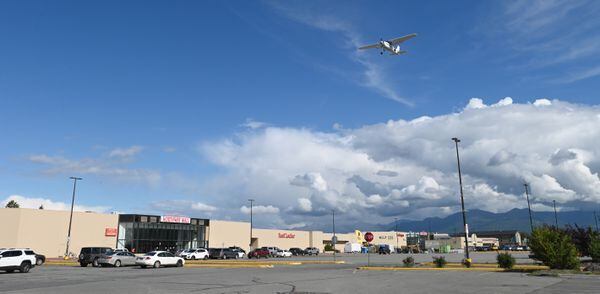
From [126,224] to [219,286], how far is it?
58.1 m

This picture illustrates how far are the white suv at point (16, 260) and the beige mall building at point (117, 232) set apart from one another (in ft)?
79.2

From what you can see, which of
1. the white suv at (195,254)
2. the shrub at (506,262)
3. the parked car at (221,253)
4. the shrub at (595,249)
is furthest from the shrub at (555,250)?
the parked car at (221,253)

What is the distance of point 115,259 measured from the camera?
142ft

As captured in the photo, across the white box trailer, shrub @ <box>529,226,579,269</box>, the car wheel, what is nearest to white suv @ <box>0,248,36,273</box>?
the car wheel

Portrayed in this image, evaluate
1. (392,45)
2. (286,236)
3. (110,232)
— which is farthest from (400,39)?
(286,236)

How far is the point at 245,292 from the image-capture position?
19156 millimetres

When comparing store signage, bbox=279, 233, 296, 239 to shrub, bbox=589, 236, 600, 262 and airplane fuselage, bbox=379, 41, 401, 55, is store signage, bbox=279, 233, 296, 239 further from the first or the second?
shrub, bbox=589, 236, 600, 262

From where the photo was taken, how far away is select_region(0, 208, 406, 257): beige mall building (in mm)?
62844

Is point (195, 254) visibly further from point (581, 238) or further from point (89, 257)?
point (581, 238)

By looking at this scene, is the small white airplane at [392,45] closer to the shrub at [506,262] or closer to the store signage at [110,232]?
the shrub at [506,262]

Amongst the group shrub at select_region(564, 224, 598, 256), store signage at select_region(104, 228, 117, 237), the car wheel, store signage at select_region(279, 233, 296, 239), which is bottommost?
the car wheel

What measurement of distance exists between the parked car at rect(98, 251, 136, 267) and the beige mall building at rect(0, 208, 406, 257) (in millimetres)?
21017

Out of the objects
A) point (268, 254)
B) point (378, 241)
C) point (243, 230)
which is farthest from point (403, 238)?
point (268, 254)

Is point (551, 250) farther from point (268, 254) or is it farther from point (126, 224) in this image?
point (126, 224)
